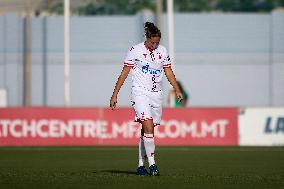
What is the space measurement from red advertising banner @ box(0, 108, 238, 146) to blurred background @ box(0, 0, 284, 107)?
96.9 ft

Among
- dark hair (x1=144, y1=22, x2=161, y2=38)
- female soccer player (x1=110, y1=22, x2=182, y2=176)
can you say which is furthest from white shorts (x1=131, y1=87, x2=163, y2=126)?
dark hair (x1=144, y1=22, x2=161, y2=38)

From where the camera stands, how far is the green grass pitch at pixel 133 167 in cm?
1616

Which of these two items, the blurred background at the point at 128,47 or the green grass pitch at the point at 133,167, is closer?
the green grass pitch at the point at 133,167

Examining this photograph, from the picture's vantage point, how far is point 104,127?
31.3 meters

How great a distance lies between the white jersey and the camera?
57.6ft

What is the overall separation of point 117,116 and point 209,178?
1410 centimetres

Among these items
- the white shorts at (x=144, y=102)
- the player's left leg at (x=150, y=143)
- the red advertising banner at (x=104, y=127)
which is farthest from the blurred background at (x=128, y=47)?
the player's left leg at (x=150, y=143)

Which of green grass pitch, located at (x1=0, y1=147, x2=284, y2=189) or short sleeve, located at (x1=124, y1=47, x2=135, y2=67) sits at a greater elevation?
short sleeve, located at (x1=124, y1=47, x2=135, y2=67)

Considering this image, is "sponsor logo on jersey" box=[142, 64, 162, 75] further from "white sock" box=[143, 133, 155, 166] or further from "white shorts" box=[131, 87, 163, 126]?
"white sock" box=[143, 133, 155, 166]

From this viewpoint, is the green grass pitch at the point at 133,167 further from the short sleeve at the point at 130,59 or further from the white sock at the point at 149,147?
the short sleeve at the point at 130,59

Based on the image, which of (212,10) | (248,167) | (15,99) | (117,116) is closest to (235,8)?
(212,10)

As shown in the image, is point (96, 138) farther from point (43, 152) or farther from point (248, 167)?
point (248, 167)

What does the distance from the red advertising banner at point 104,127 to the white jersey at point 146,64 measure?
13.4m

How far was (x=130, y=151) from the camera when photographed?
27.7 meters
